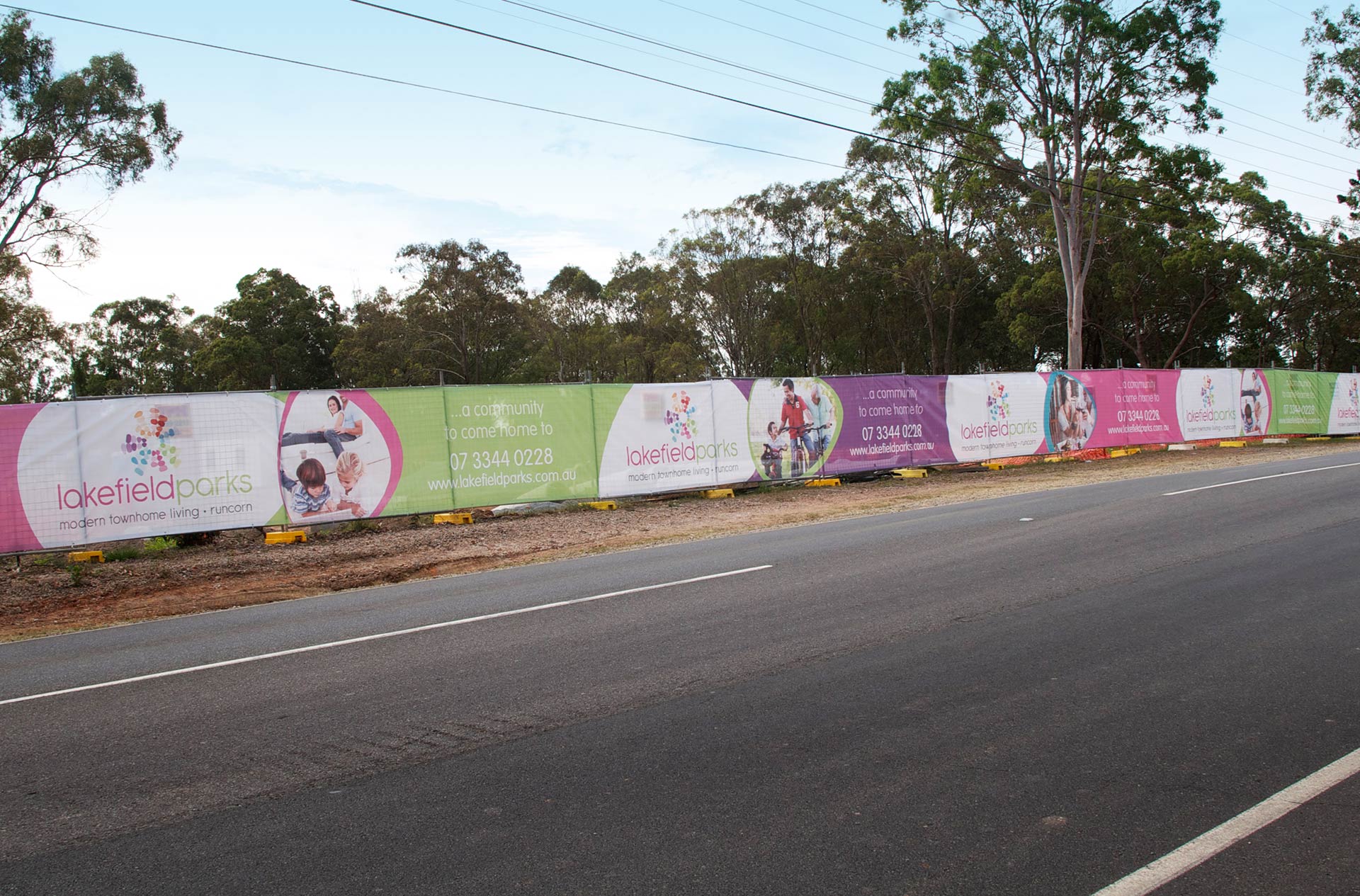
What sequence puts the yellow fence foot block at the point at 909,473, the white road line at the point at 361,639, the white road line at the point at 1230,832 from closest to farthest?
the white road line at the point at 1230,832 < the white road line at the point at 361,639 < the yellow fence foot block at the point at 909,473

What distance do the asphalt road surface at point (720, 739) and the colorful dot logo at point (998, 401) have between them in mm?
13034

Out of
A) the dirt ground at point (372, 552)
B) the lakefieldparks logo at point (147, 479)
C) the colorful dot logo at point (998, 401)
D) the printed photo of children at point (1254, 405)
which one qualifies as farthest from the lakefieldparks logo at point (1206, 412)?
the lakefieldparks logo at point (147, 479)

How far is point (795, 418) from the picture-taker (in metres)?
18.6

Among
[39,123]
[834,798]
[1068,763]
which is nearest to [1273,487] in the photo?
[1068,763]

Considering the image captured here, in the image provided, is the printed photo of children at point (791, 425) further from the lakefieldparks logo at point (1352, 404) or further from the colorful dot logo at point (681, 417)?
the lakefieldparks logo at point (1352, 404)

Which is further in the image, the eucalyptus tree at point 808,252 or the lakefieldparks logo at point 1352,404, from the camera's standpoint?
the eucalyptus tree at point 808,252

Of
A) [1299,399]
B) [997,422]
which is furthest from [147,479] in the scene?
[1299,399]

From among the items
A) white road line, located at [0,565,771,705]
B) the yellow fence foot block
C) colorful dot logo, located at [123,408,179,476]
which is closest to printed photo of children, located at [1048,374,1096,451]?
the yellow fence foot block

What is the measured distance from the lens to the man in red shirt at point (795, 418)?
60.4 ft

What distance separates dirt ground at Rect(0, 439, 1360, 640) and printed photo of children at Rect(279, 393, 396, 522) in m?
0.52

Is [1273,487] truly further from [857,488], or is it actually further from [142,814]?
[142,814]

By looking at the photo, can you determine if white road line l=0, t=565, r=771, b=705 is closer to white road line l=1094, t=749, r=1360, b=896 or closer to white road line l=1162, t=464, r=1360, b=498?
white road line l=1094, t=749, r=1360, b=896

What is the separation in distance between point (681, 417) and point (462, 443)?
4173 millimetres

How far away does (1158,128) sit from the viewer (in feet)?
116
